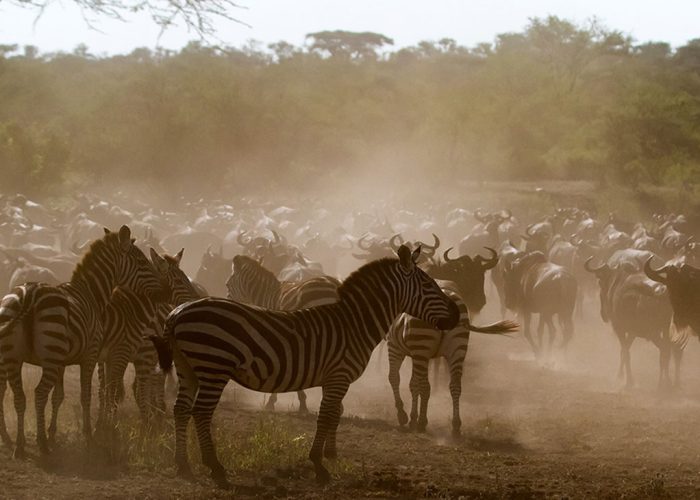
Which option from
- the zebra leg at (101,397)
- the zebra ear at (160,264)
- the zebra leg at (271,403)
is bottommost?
the zebra leg at (271,403)

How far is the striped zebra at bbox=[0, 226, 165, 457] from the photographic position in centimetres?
938

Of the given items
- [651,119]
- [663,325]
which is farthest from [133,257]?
[651,119]

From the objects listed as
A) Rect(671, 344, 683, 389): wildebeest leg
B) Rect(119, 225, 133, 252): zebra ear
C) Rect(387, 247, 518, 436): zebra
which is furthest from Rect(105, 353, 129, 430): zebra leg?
Rect(671, 344, 683, 389): wildebeest leg

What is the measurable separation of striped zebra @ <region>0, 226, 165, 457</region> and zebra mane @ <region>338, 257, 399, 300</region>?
2.48 meters

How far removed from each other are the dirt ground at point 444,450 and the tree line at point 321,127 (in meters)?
29.7

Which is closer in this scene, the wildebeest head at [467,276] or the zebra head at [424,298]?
the zebra head at [424,298]

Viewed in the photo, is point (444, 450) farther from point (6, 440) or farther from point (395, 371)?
point (6, 440)

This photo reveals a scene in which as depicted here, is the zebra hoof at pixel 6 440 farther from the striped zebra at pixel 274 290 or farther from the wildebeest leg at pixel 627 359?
the wildebeest leg at pixel 627 359

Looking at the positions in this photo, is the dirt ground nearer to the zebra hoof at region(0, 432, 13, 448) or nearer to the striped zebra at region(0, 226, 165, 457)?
the zebra hoof at region(0, 432, 13, 448)

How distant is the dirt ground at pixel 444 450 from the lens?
28.2 ft

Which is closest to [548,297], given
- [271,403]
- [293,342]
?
[271,403]

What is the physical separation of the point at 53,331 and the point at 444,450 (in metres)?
4.04

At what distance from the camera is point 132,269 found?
10617mm

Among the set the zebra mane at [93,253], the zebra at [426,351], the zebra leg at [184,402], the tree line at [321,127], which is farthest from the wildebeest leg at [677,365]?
the tree line at [321,127]
